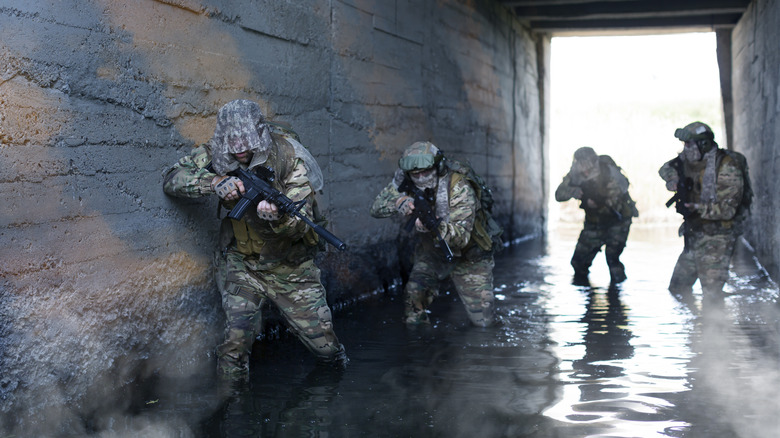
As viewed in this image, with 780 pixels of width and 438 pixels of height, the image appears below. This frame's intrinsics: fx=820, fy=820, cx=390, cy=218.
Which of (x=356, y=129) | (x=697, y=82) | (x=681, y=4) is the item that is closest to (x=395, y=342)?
(x=356, y=129)

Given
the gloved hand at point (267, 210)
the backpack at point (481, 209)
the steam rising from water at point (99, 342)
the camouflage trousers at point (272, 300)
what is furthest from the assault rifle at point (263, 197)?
the backpack at point (481, 209)

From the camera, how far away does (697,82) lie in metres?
58.2

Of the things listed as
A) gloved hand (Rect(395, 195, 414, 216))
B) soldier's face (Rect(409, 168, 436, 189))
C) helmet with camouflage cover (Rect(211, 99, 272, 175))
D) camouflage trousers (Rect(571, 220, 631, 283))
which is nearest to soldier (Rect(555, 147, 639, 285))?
camouflage trousers (Rect(571, 220, 631, 283))

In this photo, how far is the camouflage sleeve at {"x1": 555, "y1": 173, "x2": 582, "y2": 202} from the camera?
8.22 m

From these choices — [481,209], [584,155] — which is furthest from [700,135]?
[481,209]

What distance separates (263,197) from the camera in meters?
4.21

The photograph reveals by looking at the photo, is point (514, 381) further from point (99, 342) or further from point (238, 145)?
point (99, 342)

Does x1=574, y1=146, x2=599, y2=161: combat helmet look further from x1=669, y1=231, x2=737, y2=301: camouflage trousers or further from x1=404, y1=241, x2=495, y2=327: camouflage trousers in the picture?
x1=404, y1=241, x2=495, y2=327: camouflage trousers

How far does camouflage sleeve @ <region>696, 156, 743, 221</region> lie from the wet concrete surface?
812mm

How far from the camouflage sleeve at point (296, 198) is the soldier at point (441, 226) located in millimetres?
1114

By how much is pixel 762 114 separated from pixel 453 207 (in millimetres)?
5159

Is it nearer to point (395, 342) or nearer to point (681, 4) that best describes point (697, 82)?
point (681, 4)

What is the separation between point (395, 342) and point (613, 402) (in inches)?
74.6

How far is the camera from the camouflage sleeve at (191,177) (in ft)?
14.4
